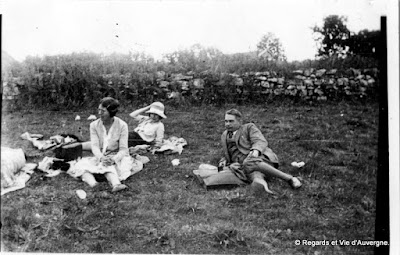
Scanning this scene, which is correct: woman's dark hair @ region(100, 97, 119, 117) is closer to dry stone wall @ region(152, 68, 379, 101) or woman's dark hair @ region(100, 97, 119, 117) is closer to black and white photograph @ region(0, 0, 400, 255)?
black and white photograph @ region(0, 0, 400, 255)

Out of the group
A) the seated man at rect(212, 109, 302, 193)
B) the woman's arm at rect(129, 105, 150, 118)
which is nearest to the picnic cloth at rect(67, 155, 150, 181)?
the woman's arm at rect(129, 105, 150, 118)

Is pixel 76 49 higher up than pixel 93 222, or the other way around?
pixel 76 49

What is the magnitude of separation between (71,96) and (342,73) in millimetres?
3440

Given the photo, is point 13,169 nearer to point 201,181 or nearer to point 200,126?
point 201,181

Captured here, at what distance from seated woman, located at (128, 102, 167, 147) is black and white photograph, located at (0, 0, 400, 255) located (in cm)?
2

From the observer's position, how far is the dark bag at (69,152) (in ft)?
14.8

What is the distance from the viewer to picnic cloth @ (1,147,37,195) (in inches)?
165

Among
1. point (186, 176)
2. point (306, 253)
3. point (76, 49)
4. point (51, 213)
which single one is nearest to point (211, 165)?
point (186, 176)

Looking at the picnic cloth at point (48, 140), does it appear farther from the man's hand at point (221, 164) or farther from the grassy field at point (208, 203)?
the man's hand at point (221, 164)

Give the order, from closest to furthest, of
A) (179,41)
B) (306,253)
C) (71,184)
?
(306,253), (71,184), (179,41)

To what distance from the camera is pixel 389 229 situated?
4.05m

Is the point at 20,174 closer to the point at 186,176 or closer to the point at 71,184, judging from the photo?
the point at 71,184

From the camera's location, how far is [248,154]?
14.5 feet

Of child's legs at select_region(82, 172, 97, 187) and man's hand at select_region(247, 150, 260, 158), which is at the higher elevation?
man's hand at select_region(247, 150, 260, 158)
